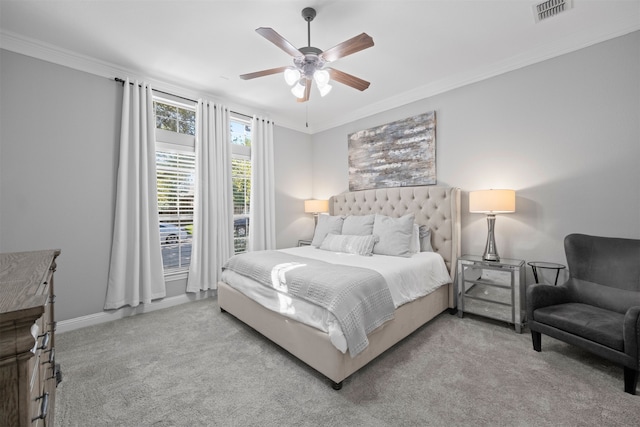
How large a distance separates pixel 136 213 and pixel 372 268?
278cm

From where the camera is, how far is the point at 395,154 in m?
3.97

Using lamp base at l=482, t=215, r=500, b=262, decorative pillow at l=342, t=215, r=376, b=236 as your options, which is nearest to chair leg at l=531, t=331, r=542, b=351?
lamp base at l=482, t=215, r=500, b=262

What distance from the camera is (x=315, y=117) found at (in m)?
4.82

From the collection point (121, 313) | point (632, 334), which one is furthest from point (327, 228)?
point (632, 334)

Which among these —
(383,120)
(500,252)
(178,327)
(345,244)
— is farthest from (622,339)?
(178,327)

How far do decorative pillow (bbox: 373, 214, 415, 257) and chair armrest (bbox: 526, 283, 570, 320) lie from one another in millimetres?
1134

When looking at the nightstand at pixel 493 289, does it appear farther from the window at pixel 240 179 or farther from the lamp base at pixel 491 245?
the window at pixel 240 179

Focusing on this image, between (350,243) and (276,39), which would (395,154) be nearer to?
(350,243)

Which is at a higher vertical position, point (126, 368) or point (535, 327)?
point (535, 327)

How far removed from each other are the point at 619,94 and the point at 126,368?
488cm

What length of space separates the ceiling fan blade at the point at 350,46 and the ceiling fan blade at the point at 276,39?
0.25m

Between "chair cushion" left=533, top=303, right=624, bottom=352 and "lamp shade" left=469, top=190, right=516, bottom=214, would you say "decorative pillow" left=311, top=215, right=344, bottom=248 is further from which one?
"chair cushion" left=533, top=303, right=624, bottom=352

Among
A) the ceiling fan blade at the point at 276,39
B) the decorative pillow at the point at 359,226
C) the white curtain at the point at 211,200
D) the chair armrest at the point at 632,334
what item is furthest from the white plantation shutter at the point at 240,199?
the chair armrest at the point at 632,334

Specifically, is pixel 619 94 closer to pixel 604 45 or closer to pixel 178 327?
pixel 604 45
